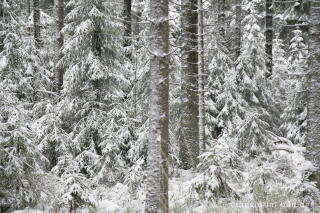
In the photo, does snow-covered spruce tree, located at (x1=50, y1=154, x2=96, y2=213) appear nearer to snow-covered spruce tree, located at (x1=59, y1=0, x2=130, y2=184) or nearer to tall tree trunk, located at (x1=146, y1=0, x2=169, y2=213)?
tall tree trunk, located at (x1=146, y1=0, x2=169, y2=213)

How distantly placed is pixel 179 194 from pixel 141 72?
617 centimetres

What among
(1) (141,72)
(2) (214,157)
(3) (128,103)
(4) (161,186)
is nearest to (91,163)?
(3) (128,103)

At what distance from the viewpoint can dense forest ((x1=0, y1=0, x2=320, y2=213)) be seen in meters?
7.14

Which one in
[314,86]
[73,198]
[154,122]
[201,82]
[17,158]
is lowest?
[73,198]

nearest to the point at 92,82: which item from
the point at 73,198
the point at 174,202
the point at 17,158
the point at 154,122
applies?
the point at 17,158

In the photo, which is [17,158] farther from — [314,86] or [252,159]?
[252,159]

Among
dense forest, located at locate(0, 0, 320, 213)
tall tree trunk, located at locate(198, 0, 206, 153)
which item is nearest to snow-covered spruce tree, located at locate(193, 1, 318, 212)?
dense forest, located at locate(0, 0, 320, 213)

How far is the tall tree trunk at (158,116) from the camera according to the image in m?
6.41

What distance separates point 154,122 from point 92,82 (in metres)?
6.65

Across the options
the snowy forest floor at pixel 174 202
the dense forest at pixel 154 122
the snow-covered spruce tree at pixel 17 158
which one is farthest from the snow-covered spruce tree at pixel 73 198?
the snow-covered spruce tree at pixel 17 158

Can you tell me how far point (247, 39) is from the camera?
16.5m

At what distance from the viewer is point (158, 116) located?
6465mm

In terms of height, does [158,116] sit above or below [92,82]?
below

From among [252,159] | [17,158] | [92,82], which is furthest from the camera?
[252,159]
